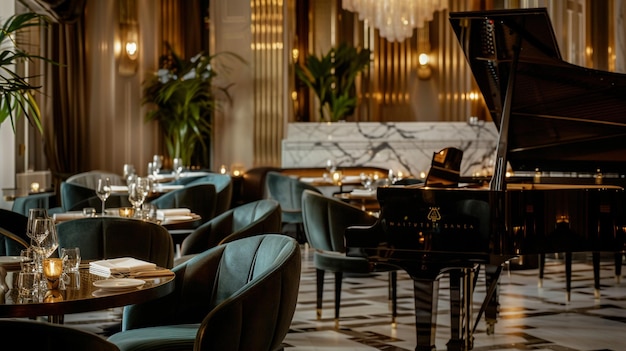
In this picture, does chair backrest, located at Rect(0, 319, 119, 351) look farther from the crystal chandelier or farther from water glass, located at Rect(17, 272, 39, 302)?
the crystal chandelier

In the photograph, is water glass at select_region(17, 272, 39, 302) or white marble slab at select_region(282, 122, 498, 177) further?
white marble slab at select_region(282, 122, 498, 177)

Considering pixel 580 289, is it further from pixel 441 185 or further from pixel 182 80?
pixel 182 80

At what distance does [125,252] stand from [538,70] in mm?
2230

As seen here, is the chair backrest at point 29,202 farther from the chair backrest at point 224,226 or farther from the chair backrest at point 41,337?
the chair backrest at point 41,337

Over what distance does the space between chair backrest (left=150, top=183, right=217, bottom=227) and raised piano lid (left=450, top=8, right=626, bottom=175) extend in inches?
93.5

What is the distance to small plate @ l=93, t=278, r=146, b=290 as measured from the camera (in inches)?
117

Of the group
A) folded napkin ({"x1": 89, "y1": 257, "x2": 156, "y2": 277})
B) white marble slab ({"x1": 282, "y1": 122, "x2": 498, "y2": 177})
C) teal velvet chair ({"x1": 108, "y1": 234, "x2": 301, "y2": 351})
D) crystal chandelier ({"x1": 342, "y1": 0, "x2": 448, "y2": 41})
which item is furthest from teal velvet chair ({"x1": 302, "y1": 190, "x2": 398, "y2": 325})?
crystal chandelier ({"x1": 342, "y1": 0, "x2": 448, "y2": 41})

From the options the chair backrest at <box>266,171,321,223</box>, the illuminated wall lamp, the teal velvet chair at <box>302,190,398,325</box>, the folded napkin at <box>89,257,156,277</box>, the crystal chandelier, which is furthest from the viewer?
the illuminated wall lamp

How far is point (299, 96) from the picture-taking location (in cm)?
1341

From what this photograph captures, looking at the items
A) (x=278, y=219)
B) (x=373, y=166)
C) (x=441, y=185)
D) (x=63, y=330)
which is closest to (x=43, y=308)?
(x=63, y=330)

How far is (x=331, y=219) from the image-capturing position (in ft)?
19.0

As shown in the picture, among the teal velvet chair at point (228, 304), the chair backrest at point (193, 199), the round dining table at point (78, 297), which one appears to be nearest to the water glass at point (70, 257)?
the round dining table at point (78, 297)

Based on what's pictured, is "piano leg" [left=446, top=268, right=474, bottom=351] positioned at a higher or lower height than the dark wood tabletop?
lower

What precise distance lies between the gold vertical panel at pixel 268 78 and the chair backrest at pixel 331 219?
5791 mm
